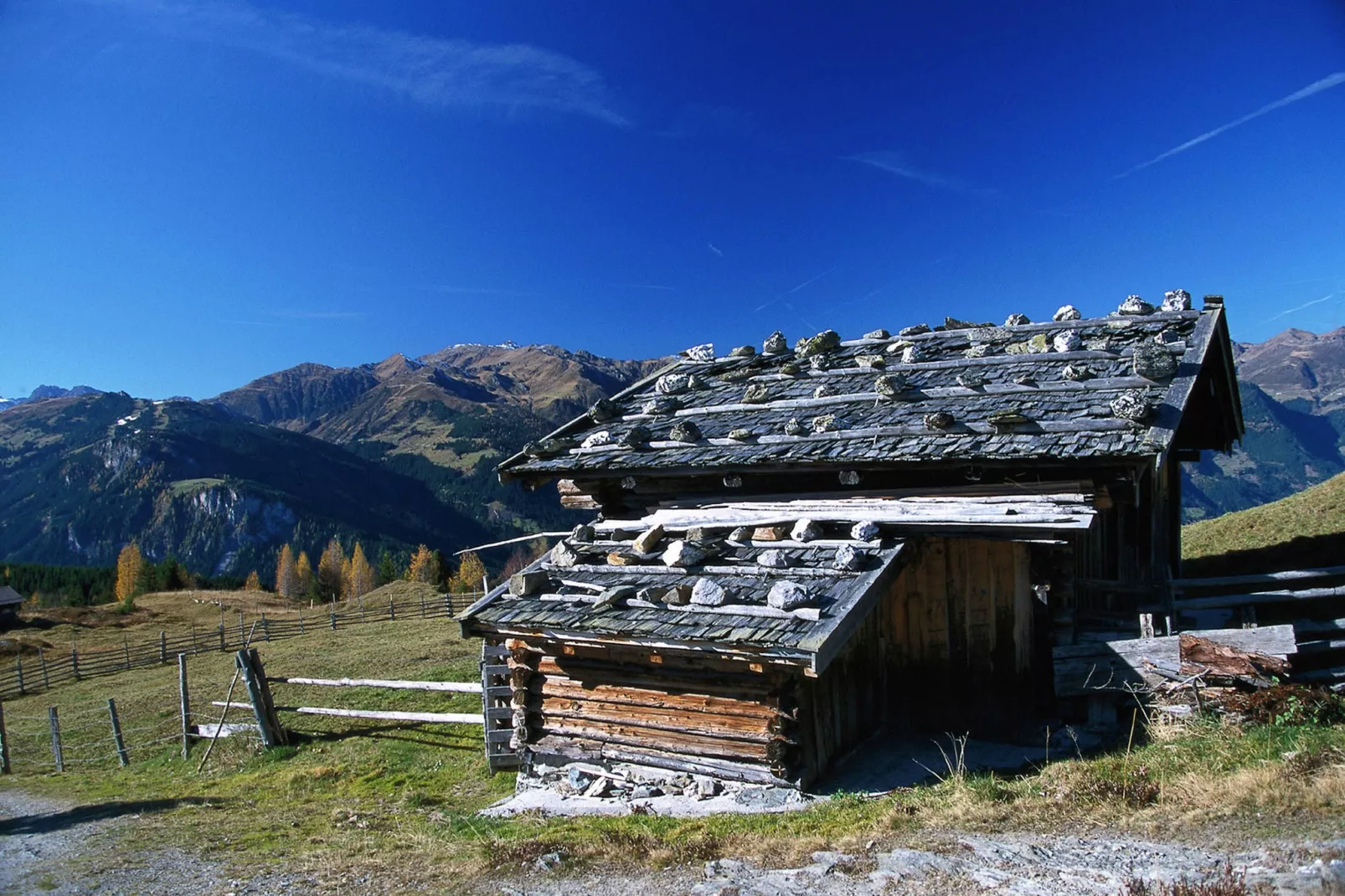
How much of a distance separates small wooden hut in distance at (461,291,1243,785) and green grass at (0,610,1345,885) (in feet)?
4.48

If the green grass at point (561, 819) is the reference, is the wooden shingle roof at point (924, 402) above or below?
above

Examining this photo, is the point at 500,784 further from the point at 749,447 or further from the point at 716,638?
the point at 749,447

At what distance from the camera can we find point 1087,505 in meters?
9.33

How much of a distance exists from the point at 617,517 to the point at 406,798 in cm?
502

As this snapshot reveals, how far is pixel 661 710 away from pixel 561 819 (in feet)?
5.38

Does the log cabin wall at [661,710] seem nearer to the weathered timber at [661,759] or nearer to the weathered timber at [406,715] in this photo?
the weathered timber at [661,759]

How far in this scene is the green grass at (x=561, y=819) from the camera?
19.4ft

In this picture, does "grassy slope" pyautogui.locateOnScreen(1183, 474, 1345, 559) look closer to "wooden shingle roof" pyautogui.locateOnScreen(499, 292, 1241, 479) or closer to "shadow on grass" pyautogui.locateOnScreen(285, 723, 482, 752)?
"wooden shingle roof" pyautogui.locateOnScreen(499, 292, 1241, 479)

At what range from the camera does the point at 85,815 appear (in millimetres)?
11297

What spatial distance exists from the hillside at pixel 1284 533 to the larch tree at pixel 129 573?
75354 mm

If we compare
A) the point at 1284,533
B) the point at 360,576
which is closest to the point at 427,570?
the point at 360,576

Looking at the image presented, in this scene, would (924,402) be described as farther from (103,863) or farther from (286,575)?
(286,575)

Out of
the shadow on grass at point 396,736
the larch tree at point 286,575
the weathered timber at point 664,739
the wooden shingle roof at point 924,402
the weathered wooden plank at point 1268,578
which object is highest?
the wooden shingle roof at point 924,402

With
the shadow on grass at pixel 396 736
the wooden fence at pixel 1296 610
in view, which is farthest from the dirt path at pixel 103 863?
the wooden fence at pixel 1296 610
